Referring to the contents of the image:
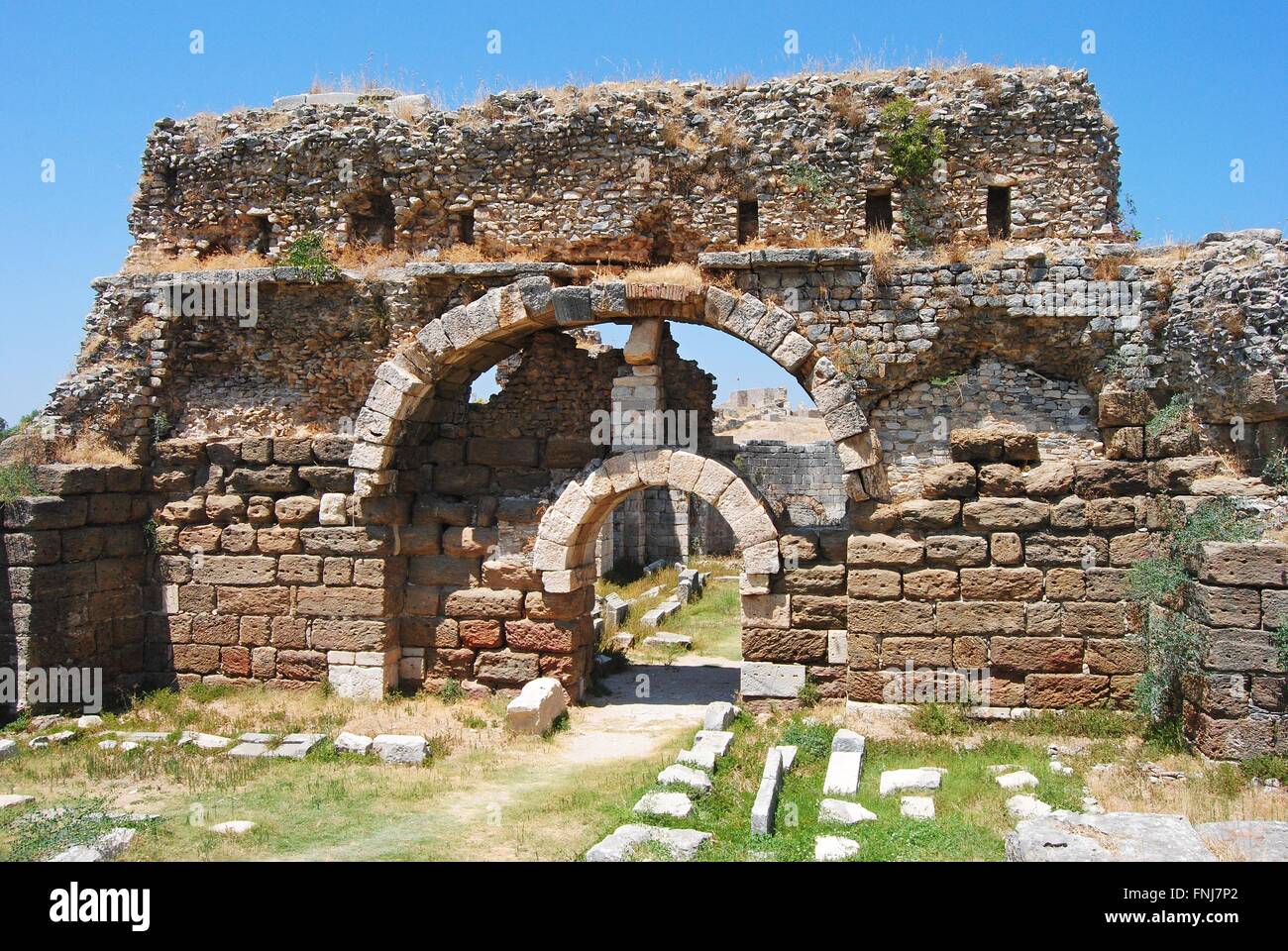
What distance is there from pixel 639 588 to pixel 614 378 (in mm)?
7730

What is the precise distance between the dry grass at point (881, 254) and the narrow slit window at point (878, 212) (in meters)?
0.36

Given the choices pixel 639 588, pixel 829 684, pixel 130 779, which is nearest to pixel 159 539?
pixel 130 779

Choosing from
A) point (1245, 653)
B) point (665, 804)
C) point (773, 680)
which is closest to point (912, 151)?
point (773, 680)

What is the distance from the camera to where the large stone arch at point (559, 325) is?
9984 millimetres

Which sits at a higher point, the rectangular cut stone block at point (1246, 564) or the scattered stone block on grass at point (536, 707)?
the rectangular cut stone block at point (1246, 564)

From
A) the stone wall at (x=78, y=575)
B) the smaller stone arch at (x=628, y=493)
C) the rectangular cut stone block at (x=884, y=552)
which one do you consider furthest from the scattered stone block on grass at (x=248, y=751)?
the rectangular cut stone block at (x=884, y=552)

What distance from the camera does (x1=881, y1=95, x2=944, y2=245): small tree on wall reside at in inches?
421

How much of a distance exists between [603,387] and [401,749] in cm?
473

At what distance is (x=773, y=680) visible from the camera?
1042 cm

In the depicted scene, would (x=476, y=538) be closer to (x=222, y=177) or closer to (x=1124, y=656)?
(x=222, y=177)

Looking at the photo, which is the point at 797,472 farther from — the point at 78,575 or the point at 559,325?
the point at 78,575

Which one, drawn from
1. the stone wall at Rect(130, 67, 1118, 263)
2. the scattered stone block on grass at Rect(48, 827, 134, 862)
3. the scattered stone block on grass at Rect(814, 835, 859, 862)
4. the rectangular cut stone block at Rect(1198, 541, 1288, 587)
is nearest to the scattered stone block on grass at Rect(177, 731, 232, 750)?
the scattered stone block on grass at Rect(48, 827, 134, 862)

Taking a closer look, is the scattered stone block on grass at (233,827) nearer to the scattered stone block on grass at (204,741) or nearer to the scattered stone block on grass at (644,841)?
the scattered stone block on grass at (204,741)

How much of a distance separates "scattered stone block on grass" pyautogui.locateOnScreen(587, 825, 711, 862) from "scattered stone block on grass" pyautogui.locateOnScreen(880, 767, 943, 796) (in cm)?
170
